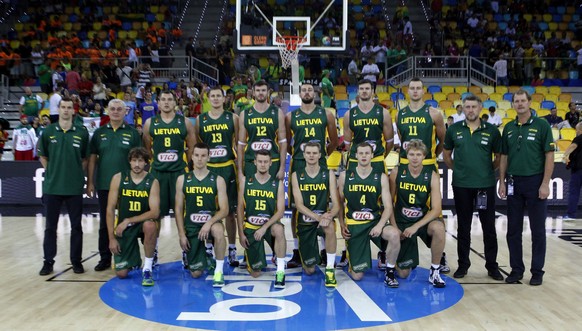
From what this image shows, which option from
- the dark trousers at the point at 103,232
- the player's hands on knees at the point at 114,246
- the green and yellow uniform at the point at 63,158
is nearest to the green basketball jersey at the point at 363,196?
the player's hands on knees at the point at 114,246

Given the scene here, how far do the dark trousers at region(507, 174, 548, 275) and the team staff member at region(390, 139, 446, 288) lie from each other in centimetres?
72

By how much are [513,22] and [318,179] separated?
16645 millimetres

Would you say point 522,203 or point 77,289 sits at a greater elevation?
point 522,203

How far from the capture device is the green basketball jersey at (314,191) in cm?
695

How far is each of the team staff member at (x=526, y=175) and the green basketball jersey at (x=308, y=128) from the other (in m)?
1.93

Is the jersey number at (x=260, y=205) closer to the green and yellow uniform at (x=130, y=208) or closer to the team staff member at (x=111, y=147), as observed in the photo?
the green and yellow uniform at (x=130, y=208)

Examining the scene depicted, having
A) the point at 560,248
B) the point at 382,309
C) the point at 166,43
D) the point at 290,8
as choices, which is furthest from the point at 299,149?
the point at 166,43

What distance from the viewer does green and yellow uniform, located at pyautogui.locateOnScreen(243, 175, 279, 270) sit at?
22.5ft

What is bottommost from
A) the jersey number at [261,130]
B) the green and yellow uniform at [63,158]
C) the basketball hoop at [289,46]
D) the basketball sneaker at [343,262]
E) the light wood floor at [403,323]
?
the light wood floor at [403,323]

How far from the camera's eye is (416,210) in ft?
22.4

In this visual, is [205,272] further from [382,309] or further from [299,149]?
[382,309]

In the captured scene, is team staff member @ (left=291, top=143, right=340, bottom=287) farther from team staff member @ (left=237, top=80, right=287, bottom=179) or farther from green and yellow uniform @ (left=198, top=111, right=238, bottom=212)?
green and yellow uniform @ (left=198, top=111, right=238, bottom=212)

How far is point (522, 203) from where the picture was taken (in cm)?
677

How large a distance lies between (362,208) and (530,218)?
5.47 feet
